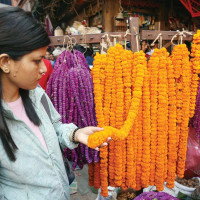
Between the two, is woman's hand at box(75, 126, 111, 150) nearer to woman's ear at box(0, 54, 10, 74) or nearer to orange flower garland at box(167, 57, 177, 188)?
woman's ear at box(0, 54, 10, 74)

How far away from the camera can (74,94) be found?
60.4 inches

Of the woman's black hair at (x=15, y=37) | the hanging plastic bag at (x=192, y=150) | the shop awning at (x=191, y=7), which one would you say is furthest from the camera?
the shop awning at (x=191, y=7)

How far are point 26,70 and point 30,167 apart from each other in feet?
1.74

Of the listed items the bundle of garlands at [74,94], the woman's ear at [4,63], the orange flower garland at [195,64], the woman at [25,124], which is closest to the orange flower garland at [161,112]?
the orange flower garland at [195,64]

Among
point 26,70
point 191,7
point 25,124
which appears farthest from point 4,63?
point 191,7

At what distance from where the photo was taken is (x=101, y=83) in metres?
1.55

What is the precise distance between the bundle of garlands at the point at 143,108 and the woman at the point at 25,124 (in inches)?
17.1

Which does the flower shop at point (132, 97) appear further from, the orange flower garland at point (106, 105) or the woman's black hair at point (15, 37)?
the woman's black hair at point (15, 37)

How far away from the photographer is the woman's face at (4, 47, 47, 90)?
0.92 metres

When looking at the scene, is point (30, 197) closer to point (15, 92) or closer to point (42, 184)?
point (42, 184)

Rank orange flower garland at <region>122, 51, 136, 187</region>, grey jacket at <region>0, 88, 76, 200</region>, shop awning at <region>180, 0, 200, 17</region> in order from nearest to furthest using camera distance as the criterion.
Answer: grey jacket at <region>0, 88, 76, 200</region>, orange flower garland at <region>122, 51, 136, 187</region>, shop awning at <region>180, 0, 200, 17</region>

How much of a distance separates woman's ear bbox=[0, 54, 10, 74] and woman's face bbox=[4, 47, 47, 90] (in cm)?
1

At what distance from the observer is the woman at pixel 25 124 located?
2.88ft

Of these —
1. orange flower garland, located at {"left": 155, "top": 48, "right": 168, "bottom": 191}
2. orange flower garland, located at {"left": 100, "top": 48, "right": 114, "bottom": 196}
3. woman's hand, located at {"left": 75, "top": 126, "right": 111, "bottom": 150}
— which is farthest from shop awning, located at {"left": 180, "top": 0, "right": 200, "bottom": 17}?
woman's hand, located at {"left": 75, "top": 126, "right": 111, "bottom": 150}
